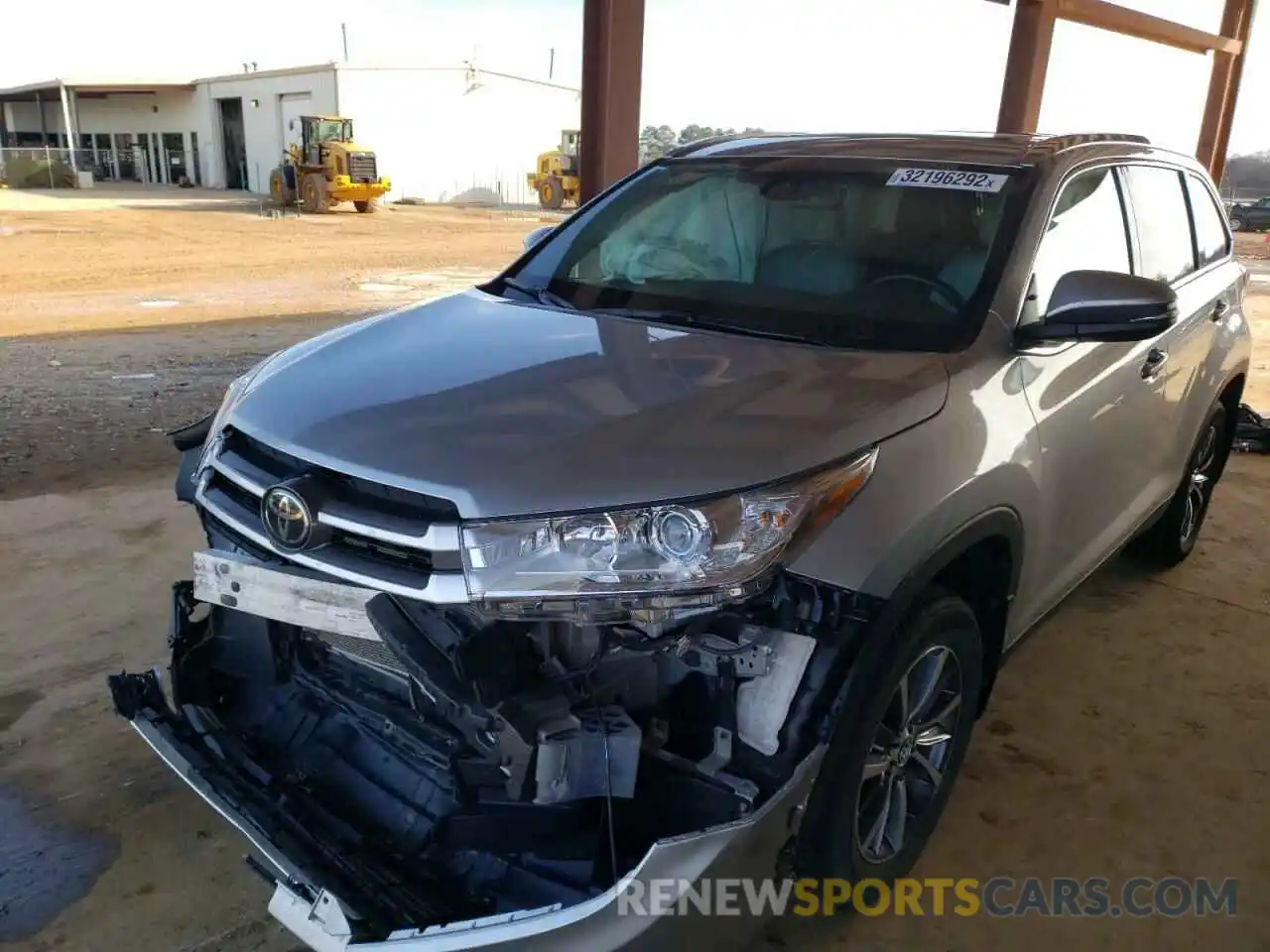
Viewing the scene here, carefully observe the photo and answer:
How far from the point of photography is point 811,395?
7.36 feet

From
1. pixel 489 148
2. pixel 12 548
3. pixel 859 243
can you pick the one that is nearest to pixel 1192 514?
pixel 859 243

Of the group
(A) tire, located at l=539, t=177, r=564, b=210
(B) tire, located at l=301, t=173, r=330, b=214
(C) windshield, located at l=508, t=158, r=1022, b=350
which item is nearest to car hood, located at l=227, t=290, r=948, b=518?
(C) windshield, located at l=508, t=158, r=1022, b=350

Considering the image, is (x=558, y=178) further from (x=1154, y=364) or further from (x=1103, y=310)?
(x=1103, y=310)

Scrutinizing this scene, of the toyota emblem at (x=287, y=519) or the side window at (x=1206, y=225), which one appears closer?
the toyota emblem at (x=287, y=519)

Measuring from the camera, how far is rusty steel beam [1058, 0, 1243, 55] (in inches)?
439

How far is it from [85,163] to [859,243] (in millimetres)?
48052

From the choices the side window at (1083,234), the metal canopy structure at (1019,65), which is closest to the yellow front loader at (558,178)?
the metal canopy structure at (1019,65)

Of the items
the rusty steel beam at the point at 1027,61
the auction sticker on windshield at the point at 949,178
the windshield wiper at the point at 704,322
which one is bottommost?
the windshield wiper at the point at 704,322

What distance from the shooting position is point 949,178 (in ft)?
9.82

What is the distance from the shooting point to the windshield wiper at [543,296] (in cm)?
308

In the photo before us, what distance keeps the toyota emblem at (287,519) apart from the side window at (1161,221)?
289cm

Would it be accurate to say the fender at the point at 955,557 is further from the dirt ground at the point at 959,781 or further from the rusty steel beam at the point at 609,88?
the rusty steel beam at the point at 609,88

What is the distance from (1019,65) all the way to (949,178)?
28.9 ft

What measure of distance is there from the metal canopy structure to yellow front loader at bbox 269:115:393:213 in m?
19.9
